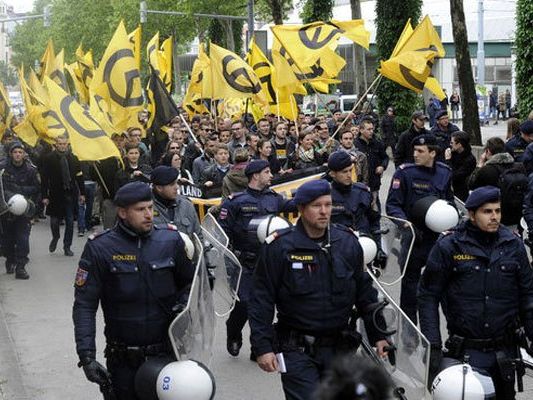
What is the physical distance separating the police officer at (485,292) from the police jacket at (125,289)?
1513 millimetres

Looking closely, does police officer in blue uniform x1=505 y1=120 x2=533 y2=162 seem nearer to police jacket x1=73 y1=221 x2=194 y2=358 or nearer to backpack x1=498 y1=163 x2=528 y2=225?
backpack x1=498 y1=163 x2=528 y2=225

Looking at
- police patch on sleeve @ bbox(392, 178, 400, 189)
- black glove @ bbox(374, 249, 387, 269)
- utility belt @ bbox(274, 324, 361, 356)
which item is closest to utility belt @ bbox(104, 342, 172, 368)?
utility belt @ bbox(274, 324, 361, 356)

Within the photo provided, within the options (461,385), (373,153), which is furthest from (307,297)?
(373,153)

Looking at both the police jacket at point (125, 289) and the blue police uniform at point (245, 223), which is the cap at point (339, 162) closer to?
the blue police uniform at point (245, 223)

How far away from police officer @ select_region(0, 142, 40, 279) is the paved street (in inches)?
9.5

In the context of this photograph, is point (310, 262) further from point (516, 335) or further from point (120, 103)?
point (120, 103)

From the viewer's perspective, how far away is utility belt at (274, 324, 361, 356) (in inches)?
219

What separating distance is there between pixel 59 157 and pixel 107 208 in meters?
2.90

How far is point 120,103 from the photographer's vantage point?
14430 mm

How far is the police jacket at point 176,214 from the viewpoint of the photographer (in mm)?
8031

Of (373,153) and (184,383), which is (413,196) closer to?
(184,383)

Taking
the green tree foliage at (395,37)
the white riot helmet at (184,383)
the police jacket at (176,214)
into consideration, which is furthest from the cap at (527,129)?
the green tree foliage at (395,37)

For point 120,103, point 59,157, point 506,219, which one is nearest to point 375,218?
point 506,219

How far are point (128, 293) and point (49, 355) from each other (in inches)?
156
